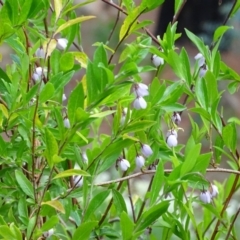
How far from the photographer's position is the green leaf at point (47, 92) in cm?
81

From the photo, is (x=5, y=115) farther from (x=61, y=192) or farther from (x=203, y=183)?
(x=203, y=183)

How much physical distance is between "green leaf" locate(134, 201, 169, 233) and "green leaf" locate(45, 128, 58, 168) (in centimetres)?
14

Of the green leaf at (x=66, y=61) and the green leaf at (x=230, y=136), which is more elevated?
the green leaf at (x=66, y=61)

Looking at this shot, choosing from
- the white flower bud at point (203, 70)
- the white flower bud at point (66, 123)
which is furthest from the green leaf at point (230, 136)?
the white flower bud at point (66, 123)

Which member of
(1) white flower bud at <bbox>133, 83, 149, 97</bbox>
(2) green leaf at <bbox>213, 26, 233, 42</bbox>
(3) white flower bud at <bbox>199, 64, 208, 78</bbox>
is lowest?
(1) white flower bud at <bbox>133, 83, 149, 97</bbox>

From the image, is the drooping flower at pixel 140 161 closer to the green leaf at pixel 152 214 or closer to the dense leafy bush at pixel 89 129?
the dense leafy bush at pixel 89 129

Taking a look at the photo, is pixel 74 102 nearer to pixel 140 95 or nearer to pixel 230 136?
pixel 140 95

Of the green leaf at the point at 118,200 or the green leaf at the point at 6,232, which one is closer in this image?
the green leaf at the point at 6,232

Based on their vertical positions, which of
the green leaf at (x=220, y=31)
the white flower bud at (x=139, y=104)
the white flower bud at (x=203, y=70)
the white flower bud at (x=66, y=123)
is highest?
the green leaf at (x=220, y=31)

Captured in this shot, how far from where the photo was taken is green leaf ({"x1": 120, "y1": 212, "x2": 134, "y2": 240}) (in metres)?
0.82

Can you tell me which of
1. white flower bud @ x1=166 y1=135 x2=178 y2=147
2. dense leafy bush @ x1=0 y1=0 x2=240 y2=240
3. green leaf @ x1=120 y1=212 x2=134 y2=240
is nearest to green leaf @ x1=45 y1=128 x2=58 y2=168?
dense leafy bush @ x1=0 y1=0 x2=240 y2=240

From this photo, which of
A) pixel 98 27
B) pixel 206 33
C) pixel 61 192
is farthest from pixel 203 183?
pixel 98 27

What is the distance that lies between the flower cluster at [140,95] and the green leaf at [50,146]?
13 cm

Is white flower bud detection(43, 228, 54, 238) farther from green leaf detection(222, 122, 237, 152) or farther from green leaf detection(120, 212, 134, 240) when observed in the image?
green leaf detection(222, 122, 237, 152)
